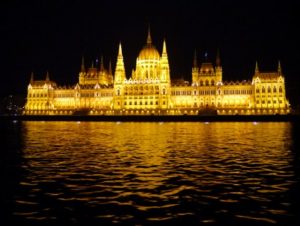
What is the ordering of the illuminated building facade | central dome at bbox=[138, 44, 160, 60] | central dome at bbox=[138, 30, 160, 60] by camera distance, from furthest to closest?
central dome at bbox=[138, 30, 160, 60] < central dome at bbox=[138, 44, 160, 60] < the illuminated building facade

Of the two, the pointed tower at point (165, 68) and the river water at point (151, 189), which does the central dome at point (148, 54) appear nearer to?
the pointed tower at point (165, 68)

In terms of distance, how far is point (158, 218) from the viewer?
11.6m

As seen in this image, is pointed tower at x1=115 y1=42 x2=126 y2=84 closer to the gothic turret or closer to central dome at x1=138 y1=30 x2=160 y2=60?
central dome at x1=138 y1=30 x2=160 y2=60

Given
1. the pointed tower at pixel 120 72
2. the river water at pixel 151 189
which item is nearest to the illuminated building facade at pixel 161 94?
the pointed tower at pixel 120 72

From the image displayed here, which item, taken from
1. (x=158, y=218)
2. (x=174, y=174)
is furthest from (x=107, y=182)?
(x=158, y=218)

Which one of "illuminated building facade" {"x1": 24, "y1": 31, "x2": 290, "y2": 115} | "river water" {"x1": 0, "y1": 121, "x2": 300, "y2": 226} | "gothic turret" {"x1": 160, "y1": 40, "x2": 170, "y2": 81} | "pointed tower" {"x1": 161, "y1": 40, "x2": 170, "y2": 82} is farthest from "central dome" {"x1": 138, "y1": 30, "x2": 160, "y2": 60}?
"river water" {"x1": 0, "y1": 121, "x2": 300, "y2": 226}

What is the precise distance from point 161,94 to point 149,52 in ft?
63.2

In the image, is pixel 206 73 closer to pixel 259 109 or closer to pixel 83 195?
pixel 259 109

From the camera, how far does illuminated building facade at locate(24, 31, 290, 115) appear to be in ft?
402

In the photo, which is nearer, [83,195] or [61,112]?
[83,195]

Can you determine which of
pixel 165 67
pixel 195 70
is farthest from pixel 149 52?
pixel 195 70

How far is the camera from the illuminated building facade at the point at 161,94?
122 m

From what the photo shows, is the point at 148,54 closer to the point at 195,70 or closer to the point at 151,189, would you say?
the point at 195,70

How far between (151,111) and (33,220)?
115 metres
